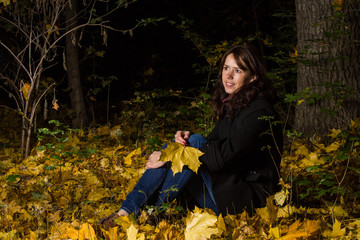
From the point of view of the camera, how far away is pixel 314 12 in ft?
11.3

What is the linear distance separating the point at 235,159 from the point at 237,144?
91 mm

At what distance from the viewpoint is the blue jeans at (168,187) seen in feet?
6.75

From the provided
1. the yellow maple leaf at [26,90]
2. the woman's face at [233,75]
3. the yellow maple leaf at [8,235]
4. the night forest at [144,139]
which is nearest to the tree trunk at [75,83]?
the night forest at [144,139]

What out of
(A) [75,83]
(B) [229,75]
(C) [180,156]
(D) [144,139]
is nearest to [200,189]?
(C) [180,156]

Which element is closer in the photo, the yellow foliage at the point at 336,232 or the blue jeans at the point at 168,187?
the yellow foliage at the point at 336,232

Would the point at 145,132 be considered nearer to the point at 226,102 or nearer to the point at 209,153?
the point at 226,102

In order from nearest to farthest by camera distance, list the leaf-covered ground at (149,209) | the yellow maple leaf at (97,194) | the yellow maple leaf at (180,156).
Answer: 1. the yellow maple leaf at (180,156)
2. the leaf-covered ground at (149,209)
3. the yellow maple leaf at (97,194)

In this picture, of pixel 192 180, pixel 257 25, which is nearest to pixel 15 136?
pixel 192 180

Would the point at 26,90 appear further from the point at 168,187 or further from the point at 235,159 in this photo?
the point at 235,159

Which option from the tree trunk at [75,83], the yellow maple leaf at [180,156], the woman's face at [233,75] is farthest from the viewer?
the tree trunk at [75,83]

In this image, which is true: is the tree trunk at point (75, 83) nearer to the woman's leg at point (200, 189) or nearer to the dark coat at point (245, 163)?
the woman's leg at point (200, 189)

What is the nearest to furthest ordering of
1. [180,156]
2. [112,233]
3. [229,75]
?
1. [180,156]
2. [112,233]
3. [229,75]

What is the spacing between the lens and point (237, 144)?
1.96 meters

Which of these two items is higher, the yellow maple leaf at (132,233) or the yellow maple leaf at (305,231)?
the yellow maple leaf at (132,233)
